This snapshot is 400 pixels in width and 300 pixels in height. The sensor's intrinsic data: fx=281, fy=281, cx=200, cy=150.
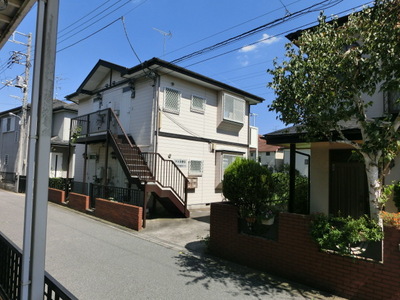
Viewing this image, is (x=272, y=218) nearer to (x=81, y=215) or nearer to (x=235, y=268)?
(x=235, y=268)

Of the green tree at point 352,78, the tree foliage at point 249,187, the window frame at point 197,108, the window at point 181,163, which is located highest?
the window frame at point 197,108

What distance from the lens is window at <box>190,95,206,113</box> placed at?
42.9ft

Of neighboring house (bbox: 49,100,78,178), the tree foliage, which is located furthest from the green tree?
neighboring house (bbox: 49,100,78,178)

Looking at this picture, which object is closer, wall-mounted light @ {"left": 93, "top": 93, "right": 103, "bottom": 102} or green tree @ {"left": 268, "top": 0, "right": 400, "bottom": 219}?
green tree @ {"left": 268, "top": 0, "right": 400, "bottom": 219}

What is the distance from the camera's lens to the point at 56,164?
821 inches

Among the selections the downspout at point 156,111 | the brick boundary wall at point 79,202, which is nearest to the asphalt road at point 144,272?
the brick boundary wall at point 79,202

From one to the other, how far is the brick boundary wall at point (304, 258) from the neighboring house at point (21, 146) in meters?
14.7

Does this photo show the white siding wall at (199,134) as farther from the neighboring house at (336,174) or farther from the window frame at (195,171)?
the neighboring house at (336,174)

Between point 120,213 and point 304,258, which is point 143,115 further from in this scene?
point 304,258

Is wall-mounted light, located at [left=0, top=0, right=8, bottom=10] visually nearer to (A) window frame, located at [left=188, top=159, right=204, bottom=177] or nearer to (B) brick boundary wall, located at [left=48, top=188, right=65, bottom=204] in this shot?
(A) window frame, located at [left=188, top=159, right=204, bottom=177]

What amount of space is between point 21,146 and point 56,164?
2562 mm

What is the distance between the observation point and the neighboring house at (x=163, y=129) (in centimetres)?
1098

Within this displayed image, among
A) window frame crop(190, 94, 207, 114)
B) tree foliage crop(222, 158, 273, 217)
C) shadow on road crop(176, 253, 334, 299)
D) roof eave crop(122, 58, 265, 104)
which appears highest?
roof eave crop(122, 58, 265, 104)

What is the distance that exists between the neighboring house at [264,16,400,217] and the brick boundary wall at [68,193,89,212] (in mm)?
8237
